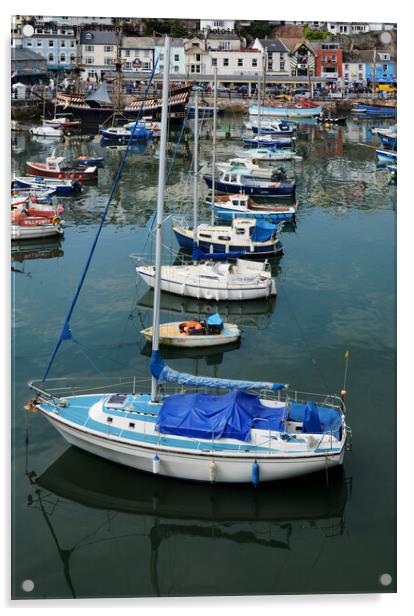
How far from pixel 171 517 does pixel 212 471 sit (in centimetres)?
125

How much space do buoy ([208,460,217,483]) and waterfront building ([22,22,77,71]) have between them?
8.78 meters

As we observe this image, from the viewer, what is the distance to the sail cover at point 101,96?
7094 cm

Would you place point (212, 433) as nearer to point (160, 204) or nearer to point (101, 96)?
point (160, 204)

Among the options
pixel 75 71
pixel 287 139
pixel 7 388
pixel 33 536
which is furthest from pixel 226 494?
pixel 75 71

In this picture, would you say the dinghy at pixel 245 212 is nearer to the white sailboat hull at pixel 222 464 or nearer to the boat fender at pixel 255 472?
the white sailboat hull at pixel 222 464

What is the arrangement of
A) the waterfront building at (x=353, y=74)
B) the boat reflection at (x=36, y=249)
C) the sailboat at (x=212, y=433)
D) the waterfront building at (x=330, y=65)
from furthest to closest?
the waterfront building at (x=353, y=74) → the waterfront building at (x=330, y=65) → the boat reflection at (x=36, y=249) → the sailboat at (x=212, y=433)

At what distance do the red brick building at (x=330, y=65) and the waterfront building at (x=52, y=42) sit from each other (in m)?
19.7

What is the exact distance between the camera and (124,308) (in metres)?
27.7

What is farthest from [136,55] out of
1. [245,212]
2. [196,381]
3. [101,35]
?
[196,381]

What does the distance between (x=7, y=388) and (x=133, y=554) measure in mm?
4104

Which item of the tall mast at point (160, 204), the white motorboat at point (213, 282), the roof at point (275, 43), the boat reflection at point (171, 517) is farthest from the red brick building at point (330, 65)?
the boat reflection at point (171, 517)

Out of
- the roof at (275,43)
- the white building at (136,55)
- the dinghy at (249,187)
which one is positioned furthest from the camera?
the dinghy at (249,187)

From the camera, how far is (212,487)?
16.8m

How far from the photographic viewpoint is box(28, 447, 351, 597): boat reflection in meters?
14.2
